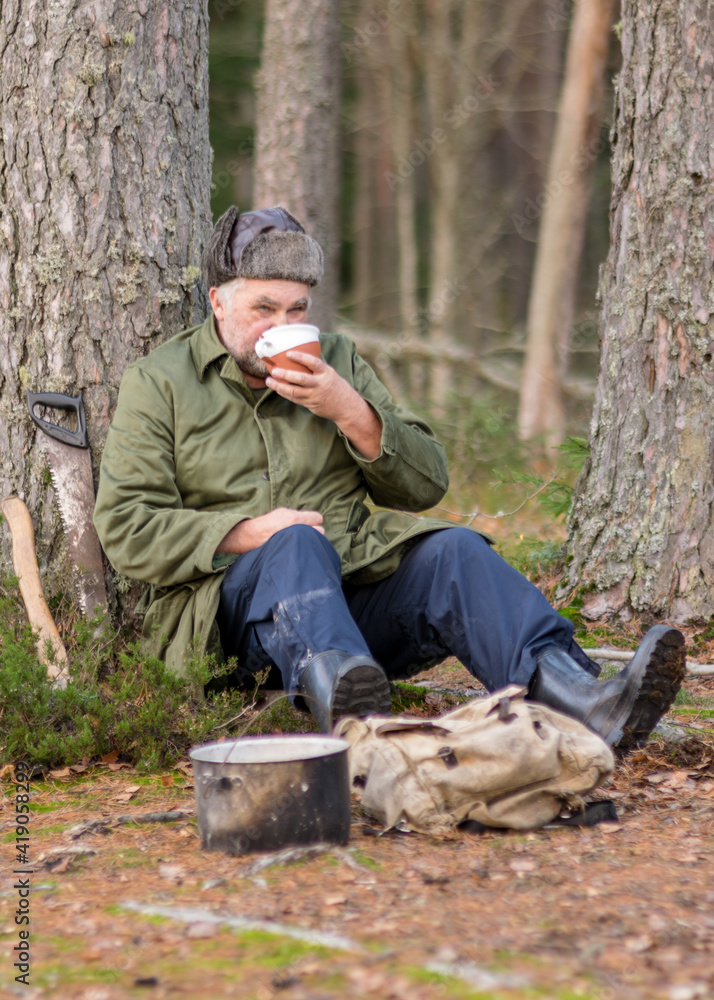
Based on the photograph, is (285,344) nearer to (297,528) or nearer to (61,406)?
(297,528)

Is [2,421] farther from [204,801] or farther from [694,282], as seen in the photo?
[694,282]

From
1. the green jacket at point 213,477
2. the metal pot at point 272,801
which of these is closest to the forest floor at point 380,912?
the metal pot at point 272,801

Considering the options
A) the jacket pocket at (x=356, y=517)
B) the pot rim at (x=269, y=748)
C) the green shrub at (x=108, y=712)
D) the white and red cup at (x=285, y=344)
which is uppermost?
the white and red cup at (x=285, y=344)

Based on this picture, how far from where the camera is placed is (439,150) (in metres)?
16.4

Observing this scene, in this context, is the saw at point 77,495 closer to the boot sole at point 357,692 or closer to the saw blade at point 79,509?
the saw blade at point 79,509

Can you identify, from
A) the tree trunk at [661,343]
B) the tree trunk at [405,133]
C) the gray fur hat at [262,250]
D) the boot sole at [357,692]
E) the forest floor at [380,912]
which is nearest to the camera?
the forest floor at [380,912]

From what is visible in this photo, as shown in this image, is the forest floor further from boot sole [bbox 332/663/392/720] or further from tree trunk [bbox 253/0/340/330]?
tree trunk [bbox 253/0/340/330]

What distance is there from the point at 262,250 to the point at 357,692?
5.28 feet

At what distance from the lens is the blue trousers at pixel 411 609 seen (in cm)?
310

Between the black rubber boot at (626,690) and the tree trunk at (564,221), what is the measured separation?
7.43 meters

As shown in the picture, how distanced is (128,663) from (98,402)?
3.43ft

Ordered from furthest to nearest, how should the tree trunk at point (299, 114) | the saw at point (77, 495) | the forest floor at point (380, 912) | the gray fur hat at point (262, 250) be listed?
the tree trunk at point (299, 114)
the saw at point (77, 495)
the gray fur hat at point (262, 250)
the forest floor at point (380, 912)

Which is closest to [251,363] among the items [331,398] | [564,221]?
[331,398]

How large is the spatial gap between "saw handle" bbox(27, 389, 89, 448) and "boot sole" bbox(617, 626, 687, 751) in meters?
2.20
